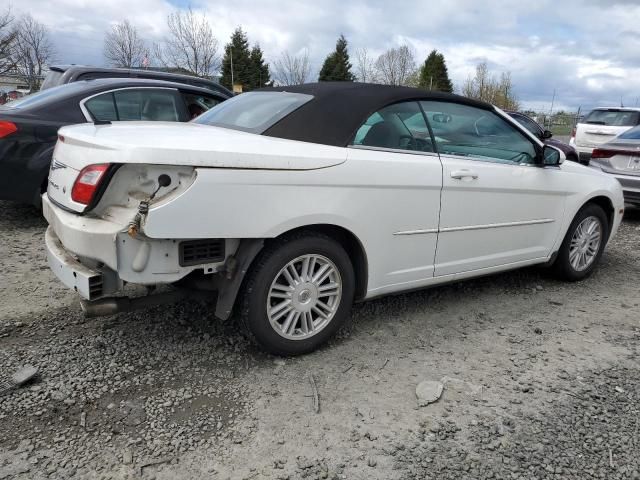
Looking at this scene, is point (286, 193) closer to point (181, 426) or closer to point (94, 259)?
point (94, 259)

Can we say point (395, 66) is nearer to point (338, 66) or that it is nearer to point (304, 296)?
point (338, 66)

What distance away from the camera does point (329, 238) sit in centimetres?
304

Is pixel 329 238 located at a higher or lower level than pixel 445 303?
higher

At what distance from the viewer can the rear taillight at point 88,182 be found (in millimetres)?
2498

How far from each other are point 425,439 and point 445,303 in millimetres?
1758

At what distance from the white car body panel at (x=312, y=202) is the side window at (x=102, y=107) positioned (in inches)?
98.5

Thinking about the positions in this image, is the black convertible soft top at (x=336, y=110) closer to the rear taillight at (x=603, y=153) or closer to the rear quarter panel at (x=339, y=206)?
the rear quarter panel at (x=339, y=206)

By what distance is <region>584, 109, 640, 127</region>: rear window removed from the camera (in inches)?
492

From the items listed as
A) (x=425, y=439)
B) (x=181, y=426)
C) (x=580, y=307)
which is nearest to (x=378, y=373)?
(x=425, y=439)

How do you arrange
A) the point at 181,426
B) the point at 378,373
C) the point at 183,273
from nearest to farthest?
1. the point at 181,426
2. the point at 183,273
3. the point at 378,373

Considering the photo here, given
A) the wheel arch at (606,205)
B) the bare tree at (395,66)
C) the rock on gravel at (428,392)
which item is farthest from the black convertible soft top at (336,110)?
the bare tree at (395,66)

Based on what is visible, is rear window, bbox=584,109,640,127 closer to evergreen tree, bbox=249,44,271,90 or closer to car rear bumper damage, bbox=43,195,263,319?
car rear bumper damage, bbox=43,195,263,319

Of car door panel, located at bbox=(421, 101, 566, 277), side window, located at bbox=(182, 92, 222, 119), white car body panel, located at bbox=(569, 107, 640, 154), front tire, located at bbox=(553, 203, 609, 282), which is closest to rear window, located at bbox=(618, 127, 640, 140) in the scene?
front tire, located at bbox=(553, 203, 609, 282)

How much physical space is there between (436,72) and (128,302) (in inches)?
1796
